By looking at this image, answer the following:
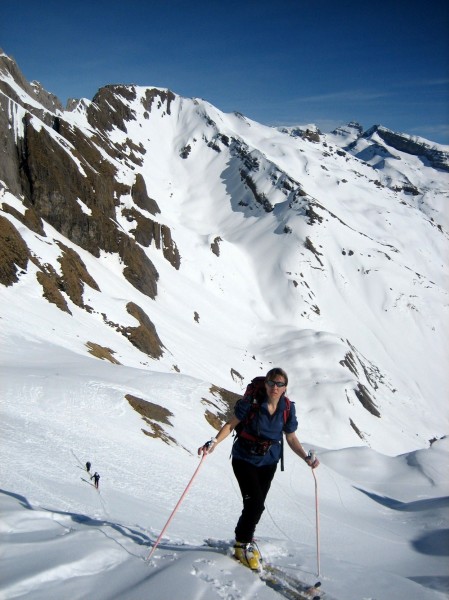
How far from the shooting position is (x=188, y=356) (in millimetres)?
40281

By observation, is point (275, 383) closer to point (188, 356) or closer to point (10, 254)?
point (10, 254)

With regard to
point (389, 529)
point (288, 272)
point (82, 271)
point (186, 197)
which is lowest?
point (389, 529)

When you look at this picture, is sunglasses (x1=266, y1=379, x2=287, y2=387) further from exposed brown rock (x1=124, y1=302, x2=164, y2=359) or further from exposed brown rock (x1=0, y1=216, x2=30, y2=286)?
exposed brown rock (x1=124, y1=302, x2=164, y2=359)

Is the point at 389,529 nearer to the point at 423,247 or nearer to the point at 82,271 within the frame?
the point at 82,271

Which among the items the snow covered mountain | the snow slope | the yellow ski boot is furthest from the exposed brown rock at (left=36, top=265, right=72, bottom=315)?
the yellow ski boot

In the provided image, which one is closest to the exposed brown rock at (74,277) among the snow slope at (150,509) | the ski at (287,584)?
the snow slope at (150,509)

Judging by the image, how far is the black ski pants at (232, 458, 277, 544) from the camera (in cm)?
553

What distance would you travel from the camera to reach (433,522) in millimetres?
15773

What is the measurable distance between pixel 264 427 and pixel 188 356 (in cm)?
3521

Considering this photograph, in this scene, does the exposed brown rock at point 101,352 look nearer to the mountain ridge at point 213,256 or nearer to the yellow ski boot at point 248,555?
the mountain ridge at point 213,256

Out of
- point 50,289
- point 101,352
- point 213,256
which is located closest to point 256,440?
point 101,352

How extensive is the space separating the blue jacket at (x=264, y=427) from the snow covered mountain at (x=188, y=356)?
3.84 ft

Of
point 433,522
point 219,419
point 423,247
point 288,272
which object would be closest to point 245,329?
point 288,272

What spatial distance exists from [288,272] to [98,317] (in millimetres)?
55305
